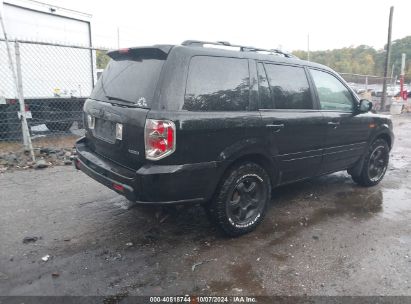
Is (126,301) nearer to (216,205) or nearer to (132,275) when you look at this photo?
(132,275)

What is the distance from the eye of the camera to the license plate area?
331cm

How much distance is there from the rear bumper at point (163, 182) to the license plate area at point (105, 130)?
26cm

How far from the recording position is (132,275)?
2949mm

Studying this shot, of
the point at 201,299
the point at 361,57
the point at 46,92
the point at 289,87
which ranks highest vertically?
the point at 361,57

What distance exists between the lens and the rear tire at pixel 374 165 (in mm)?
5383

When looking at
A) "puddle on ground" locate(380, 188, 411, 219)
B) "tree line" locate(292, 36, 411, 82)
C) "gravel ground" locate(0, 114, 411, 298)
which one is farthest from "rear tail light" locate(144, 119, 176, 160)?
"tree line" locate(292, 36, 411, 82)

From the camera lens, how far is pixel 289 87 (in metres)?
4.03

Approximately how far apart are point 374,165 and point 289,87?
8.31 ft

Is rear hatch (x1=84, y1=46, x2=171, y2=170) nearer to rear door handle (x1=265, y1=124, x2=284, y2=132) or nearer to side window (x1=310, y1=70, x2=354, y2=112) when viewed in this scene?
rear door handle (x1=265, y1=124, x2=284, y2=132)

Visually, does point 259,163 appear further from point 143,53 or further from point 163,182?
point 143,53

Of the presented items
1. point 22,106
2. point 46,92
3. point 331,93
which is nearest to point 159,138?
point 331,93

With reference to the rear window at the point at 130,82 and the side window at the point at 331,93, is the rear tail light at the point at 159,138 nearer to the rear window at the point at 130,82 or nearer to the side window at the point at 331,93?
the rear window at the point at 130,82

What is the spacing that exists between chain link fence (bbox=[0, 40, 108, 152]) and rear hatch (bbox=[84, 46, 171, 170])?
13.7 feet

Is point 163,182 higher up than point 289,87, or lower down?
lower down
